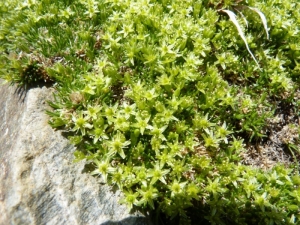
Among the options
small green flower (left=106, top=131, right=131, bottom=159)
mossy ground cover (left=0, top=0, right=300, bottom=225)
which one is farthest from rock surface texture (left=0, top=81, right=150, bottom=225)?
small green flower (left=106, top=131, right=131, bottom=159)

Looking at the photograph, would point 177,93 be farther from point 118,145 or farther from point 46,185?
point 46,185

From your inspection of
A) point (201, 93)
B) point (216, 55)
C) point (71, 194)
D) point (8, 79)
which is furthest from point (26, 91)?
point (216, 55)

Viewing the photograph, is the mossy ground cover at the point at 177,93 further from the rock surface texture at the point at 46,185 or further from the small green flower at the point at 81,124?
the rock surface texture at the point at 46,185

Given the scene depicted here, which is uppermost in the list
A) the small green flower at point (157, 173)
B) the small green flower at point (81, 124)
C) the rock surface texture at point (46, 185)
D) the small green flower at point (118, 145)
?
the small green flower at point (81, 124)

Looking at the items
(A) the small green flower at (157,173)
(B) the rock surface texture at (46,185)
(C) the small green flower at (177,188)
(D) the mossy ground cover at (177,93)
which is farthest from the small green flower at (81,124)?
(C) the small green flower at (177,188)

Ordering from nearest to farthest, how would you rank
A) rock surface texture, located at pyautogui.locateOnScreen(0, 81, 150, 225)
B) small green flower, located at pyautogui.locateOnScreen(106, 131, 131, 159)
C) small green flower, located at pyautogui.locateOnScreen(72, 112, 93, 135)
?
1. rock surface texture, located at pyautogui.locateOnScreen(0, 81, 150, 225)
2. small green flower, located at pyautogui.locateOnScreen(106, 131, 131, 159)
3. small green flower, located at pyautogui.locateOnScreen(72, 112, 93, 135)

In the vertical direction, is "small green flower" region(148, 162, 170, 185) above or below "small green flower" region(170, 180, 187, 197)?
above

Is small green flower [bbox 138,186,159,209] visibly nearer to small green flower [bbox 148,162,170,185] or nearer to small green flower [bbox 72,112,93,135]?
small green flower [bbox 148,162,170,185]
